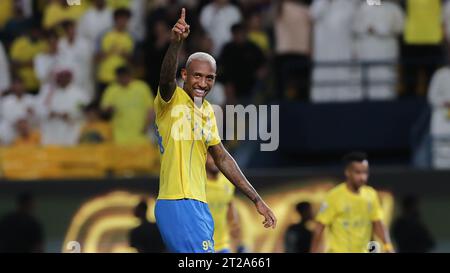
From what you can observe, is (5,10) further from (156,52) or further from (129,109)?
(129,109)

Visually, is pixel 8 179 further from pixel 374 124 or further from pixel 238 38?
pixel 374 124

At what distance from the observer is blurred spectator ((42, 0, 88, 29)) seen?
20.4 meters

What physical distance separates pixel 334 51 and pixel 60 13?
4291mm

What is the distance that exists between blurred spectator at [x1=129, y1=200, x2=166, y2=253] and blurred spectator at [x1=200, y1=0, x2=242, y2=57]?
3926 millimetres

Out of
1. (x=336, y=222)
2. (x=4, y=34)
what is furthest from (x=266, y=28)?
(x=336, y=222)

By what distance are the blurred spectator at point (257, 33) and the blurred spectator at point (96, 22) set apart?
2.03 m

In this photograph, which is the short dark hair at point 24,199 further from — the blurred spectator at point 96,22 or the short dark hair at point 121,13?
the short dark hair at point 121,13

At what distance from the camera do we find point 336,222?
14.3 metres

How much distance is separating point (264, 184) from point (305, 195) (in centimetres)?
57

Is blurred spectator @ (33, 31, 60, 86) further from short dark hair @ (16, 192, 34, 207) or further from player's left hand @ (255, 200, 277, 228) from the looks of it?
player's left hand @ (255, 200, 277, 228)

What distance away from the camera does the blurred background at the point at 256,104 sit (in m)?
18.2

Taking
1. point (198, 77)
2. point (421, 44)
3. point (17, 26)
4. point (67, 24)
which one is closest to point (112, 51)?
point (67, 24)

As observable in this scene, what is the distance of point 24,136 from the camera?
18.9 meters

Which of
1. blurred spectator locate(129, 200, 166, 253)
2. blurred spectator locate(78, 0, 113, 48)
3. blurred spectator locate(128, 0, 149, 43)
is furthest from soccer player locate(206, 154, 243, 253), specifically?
blurred spectator locate(78, 0, 113, 48)
